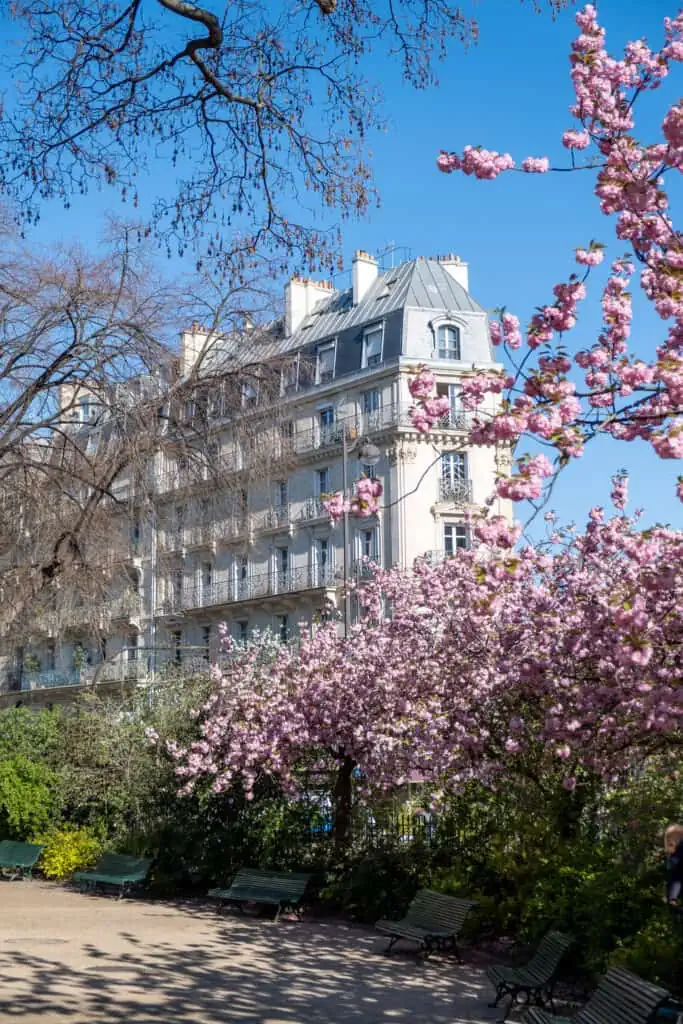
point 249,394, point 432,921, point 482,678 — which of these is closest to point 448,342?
point 249,394

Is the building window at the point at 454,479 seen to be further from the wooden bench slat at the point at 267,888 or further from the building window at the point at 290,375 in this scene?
the wooden bench slat at the point at 267,888

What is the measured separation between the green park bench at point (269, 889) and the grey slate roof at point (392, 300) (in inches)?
1103

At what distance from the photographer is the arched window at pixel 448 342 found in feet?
147

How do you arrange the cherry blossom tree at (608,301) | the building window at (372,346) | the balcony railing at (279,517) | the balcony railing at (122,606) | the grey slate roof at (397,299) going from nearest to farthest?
the cherry blossom tree at (608,301) → the balcony railing at (122,606) → the building window at (372,346) → the grey slate roof at (397,299) → the balcony railing at (279,517)

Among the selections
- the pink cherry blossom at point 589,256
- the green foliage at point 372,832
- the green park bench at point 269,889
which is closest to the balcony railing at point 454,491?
the green foliage at point 372,832

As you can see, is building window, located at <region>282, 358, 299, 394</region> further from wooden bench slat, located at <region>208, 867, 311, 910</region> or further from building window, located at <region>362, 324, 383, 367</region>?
building window, located at <region>362, 324, 383, 367</region>

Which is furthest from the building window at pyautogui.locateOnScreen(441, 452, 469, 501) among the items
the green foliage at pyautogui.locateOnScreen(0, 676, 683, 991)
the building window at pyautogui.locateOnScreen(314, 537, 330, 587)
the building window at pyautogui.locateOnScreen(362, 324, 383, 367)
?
the green foliage at pyautogui.locateOnScreen(0, 676, 683, 991)

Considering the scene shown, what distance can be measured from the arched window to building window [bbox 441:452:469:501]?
154 inches

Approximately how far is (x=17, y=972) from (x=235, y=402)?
761cm

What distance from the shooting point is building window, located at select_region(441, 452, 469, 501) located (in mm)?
43094

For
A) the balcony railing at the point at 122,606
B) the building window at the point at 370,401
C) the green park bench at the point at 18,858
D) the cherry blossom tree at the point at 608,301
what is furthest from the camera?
the building window at the point at 370,401

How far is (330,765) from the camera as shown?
18219 mm

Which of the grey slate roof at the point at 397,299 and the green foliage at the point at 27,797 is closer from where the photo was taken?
the green foliage at the point at 27,797

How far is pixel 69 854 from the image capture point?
22.1 meters
